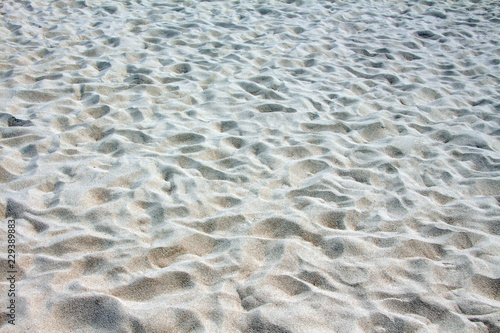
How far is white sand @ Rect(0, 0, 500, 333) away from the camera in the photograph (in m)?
2.10

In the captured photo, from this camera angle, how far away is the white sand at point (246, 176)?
2.10m

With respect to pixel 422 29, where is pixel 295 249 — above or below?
below

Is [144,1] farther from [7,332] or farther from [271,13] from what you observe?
[7,332]

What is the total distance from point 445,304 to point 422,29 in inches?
192

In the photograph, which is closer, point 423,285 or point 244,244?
point 423,285

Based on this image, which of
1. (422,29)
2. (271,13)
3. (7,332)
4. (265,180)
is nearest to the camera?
(7,332)

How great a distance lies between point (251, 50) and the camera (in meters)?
5.15

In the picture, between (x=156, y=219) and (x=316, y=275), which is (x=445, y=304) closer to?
(x=316, y=275)

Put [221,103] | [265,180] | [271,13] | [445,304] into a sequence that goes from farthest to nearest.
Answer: [271,13] → [221,103] → [265,180] → [445,304]

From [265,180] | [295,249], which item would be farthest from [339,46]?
[295,249]

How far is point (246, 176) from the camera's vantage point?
3.08m

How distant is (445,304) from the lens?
7.02ft

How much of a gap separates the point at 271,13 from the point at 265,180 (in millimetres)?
4127

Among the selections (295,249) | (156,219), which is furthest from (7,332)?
(295,249)
